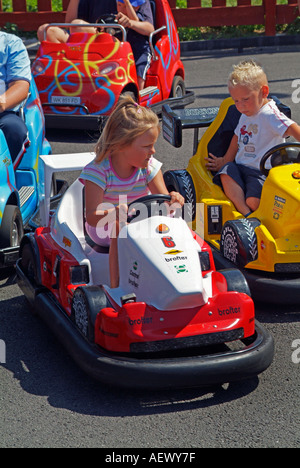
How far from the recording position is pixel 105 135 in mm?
3662

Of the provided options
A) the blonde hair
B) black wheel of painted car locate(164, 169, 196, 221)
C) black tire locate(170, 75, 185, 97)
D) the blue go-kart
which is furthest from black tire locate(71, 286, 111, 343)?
black tire locate(170, 75, 185, 97)

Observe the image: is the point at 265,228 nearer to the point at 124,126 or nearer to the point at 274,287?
the point at 274,287

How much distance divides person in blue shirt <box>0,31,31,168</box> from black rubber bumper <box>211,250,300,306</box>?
1.67 meters

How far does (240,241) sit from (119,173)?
74cm

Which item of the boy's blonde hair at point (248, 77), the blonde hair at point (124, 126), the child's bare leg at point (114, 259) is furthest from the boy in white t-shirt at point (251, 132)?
the child's bare leg at point (114, 259)

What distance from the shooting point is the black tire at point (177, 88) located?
7947 millimetres

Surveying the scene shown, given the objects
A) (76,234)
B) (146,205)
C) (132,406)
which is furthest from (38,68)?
(132,406)

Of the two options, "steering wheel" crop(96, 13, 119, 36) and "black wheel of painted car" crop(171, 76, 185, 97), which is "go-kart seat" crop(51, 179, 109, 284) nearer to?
"steering wheel" crop(96, 13, 119, 36)

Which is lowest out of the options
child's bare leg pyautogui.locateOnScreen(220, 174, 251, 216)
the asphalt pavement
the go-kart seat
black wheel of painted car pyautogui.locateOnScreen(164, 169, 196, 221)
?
the asphalt pavement

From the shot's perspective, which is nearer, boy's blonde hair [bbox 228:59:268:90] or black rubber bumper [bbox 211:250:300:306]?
black rubber bumper [bbox 211:250:300:306]

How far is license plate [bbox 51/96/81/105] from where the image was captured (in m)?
7.00

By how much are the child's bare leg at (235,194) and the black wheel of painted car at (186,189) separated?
0.26 metres

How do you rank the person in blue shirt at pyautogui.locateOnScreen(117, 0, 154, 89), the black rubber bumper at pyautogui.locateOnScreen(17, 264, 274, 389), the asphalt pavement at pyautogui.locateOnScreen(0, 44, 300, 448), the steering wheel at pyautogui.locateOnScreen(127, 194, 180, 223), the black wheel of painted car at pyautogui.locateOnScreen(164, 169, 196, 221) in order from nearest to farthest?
the asphalt pavement at pyautogui.locateOnScreen(0, 44, 300, 448)
the black rubber bumper at pyautogui.locateOnScreen(17, 264, 274, 389)
the steering wheel at pyautogui.locateOnScreen(127, 194, 180, 223)
the black wheel of painted car at pyautogui.locateOnScreen(164, 169, 196, 221)
the person in blue shirt at pyautogui.locateOnScreen(117, 0, 154, 89)

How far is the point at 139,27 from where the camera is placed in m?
7.36
